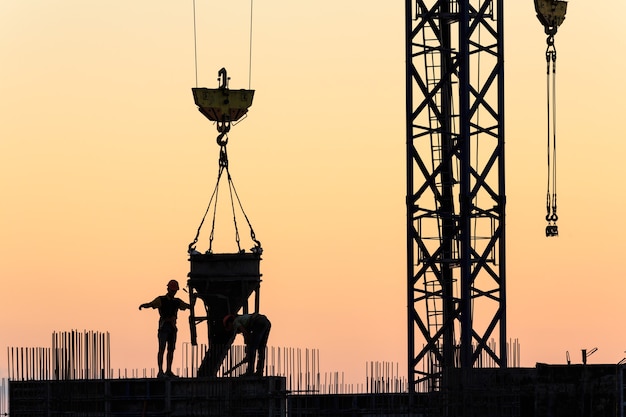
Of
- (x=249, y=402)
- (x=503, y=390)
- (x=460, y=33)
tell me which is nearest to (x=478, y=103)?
(x=460, y=33)

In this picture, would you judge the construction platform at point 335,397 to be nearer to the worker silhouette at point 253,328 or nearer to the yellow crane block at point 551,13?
the worker silhouette at point 253,328

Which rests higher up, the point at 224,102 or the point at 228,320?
the point at 224,102

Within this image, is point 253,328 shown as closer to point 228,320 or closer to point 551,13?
point 228,320

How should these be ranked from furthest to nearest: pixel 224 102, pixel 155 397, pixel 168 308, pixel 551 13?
pixel 551 13 < pixel 224 102 < pixel 155 397 < pixel 168 308

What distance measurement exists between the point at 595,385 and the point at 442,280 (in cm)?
933

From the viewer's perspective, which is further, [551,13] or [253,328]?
[551,13]

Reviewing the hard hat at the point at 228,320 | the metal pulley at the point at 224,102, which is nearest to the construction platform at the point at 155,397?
the hard hat at the point at 228,320

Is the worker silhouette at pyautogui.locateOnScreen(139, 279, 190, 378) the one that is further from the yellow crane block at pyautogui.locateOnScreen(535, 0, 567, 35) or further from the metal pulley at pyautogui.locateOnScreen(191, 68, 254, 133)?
the yellow crane block at pyautogui.locateOnScreen(535, 0, 567, 35)

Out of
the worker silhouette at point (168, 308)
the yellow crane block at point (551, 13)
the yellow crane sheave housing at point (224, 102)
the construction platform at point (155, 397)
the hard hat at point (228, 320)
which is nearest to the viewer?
the worker silhouette at point (168, 308)

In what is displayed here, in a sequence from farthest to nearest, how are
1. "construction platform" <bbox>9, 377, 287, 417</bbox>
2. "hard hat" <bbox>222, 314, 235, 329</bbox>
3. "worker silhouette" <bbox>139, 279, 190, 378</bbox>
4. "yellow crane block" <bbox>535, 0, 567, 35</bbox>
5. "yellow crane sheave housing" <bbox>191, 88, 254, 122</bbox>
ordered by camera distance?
"yellow crane block" <bbox>535, 0, 567, 35</bbox>
"yellow crane sheave housing" <bbox>191, 88, 254, 122</bbox>
"construction platform" <bbox>9, 377, 287, 417</bbox>
"hard hat" <bbox>222, 314, 235, 329</bbox>
"worker silhouette" <bbox>139, 279, 190, 378</bbox>

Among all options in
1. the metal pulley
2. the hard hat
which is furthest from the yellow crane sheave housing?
the hard hat

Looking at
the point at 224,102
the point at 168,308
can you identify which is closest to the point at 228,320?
the point at 168,308

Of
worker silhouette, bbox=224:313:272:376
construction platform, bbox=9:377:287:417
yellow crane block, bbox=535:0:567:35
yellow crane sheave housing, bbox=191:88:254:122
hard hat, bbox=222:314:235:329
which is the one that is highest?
yellow crane block, bbox=535:0:567:35

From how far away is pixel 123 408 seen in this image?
7200 centimetres
